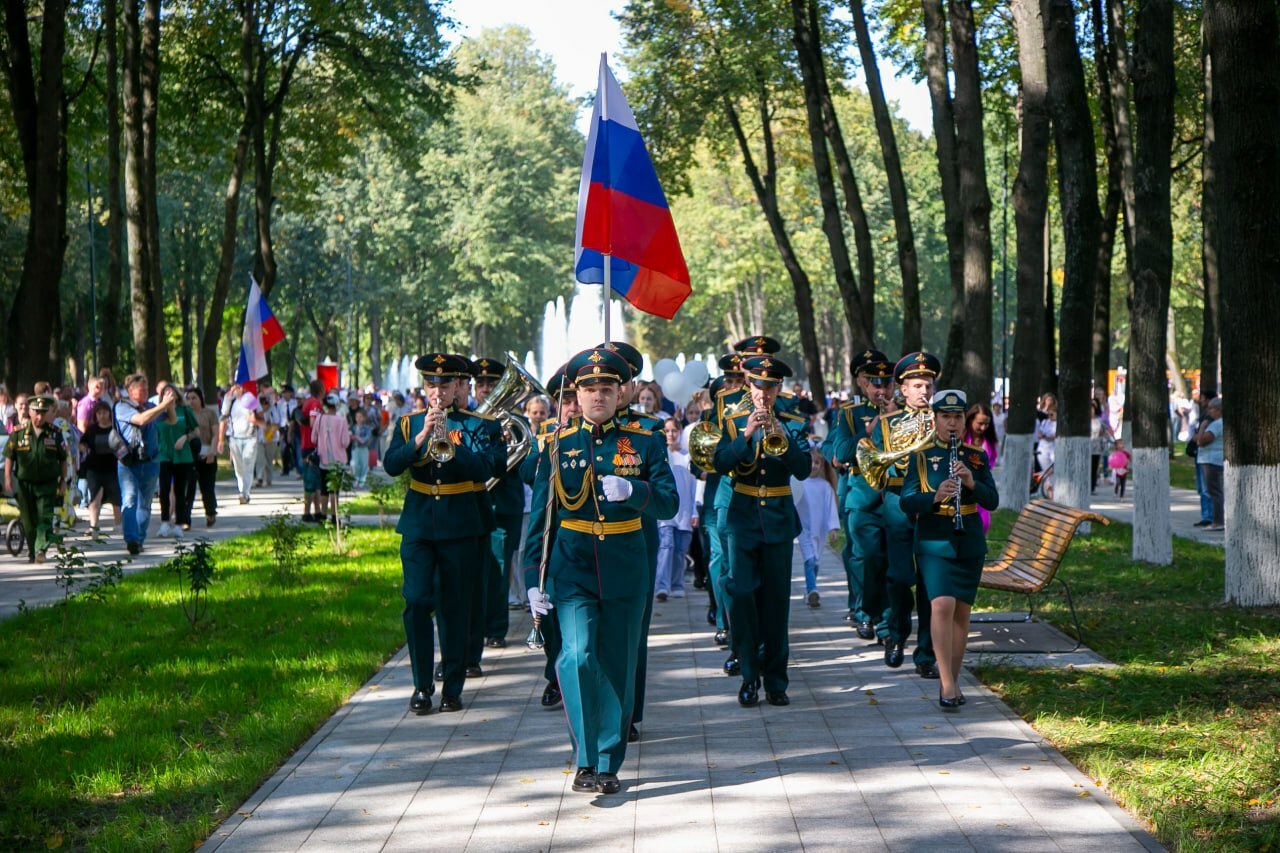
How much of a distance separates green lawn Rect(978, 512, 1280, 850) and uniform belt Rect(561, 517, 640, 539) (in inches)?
102

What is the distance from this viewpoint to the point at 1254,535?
40.5 ft

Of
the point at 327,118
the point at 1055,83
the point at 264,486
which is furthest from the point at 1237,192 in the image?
the point at 327,118

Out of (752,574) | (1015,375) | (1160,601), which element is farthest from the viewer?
(1015,375)

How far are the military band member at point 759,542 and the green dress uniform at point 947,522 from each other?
0.72 meters

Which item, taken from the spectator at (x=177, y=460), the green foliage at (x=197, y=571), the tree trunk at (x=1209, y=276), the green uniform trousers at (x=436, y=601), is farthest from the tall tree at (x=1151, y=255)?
the spectator at (x=177, y=460)

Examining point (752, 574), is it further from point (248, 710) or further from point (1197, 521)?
point (1197, 521)

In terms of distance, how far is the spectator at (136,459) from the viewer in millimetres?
18312

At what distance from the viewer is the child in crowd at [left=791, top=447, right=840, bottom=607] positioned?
46.9 feet

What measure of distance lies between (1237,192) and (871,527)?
3.95 metres

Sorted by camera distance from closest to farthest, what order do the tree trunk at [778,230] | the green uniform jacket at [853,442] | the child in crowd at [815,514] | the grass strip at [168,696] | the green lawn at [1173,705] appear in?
1. the green lawn at [1173,705]
2. the grass strip at [168,696]
3. the green uniform jacket at [853,442]
4. the child in crowd at [815,514]
5. the tree trunk at [778,230]

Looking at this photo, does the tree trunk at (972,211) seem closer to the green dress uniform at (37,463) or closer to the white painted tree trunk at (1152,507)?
the white painted tree trunk at (1152,507)

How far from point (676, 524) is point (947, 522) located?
541 cm

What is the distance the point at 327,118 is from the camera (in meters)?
38.6

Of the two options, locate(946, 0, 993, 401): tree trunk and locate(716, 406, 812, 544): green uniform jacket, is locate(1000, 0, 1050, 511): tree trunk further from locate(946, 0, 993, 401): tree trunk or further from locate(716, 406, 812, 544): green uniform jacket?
locate(716, 406, 812, 544): green uniform jacket
